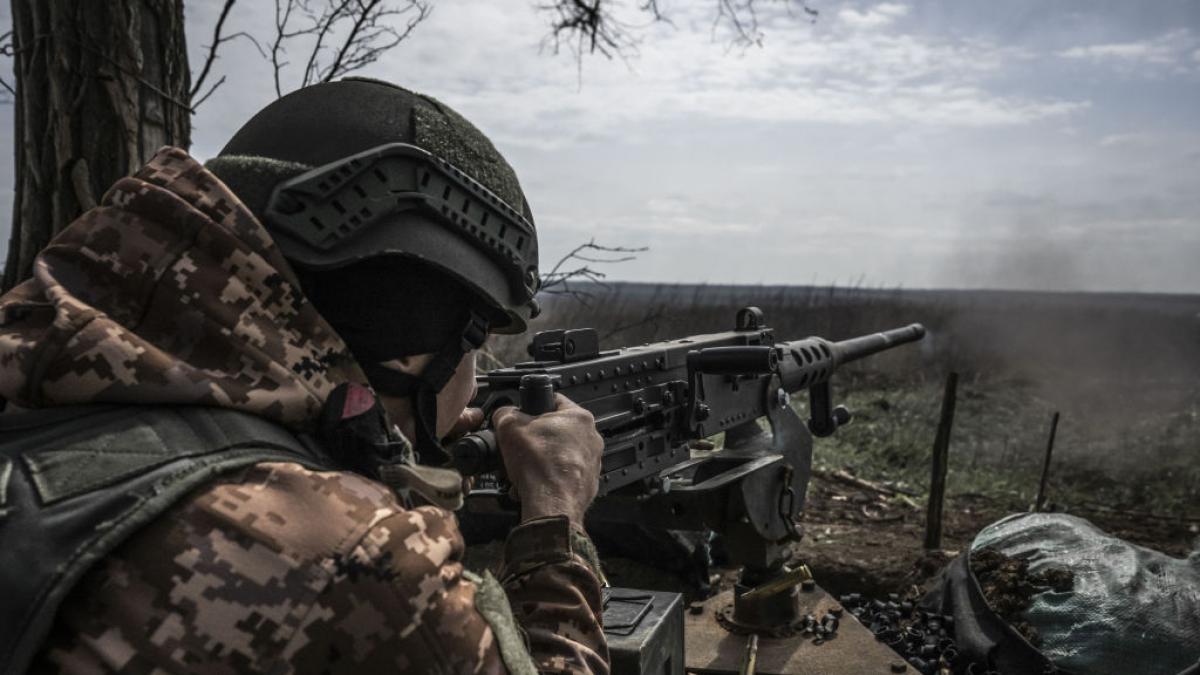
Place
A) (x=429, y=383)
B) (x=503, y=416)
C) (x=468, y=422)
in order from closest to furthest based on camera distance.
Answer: (x=429, y=383)
(x=503, y=416)
(x=468, y=422)

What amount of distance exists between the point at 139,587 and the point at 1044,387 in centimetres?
2869

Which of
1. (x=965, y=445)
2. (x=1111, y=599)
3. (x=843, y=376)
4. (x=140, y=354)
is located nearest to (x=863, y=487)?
(x=1111, y=599)

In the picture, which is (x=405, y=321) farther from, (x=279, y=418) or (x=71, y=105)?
(x=71, y=105)

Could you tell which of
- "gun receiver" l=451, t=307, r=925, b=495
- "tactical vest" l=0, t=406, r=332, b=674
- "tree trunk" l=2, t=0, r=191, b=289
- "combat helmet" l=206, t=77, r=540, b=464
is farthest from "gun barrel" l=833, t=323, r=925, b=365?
"tactical vest" l=0, t=406, r=332, b=674

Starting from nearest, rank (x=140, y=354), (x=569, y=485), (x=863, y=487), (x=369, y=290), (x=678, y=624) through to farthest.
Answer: (x=140, y=354) < (x=369, y=290) < (x=569, y=485) < (x=678, y=624) < (x=863, y=487)

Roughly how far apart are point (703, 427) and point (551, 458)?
6.25 ft

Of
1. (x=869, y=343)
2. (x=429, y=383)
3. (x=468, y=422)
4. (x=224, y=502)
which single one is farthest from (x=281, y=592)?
(x=869, y=343)

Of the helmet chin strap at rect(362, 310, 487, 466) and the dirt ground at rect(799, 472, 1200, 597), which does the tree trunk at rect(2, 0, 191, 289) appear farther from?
the dirt ground at rect(799, 472, 1200, 597)

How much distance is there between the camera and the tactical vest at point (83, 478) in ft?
4.58

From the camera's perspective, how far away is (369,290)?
2.02m

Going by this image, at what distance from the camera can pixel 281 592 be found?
4.89 ft

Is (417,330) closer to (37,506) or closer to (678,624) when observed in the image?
(37,506)

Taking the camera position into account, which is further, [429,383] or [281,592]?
[429,383]

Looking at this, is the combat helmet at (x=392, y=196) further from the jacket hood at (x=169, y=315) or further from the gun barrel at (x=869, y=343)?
the gun barrel at (x=869, y=343)
